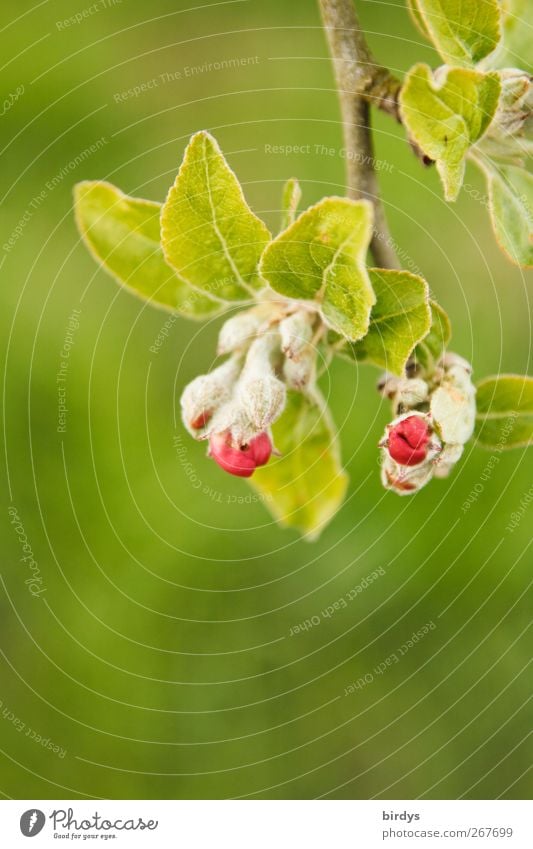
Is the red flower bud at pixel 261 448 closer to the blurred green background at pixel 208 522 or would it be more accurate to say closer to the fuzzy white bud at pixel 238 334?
the fuzzy white bud at pixel 238 334

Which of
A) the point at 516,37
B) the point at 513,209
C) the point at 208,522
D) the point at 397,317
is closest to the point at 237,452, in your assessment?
the point at 397,317

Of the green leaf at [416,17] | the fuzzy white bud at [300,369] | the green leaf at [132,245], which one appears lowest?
the fuzzy white bud at [300,369]

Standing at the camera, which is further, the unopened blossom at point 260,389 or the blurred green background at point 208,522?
the blurred green background at point 208,522

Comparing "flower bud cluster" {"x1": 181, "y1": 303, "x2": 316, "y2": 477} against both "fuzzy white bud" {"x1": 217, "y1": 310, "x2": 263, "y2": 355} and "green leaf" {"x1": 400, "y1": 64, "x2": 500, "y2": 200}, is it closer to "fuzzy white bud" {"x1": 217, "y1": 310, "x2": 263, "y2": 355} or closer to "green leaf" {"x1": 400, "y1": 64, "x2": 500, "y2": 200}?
"fuzzy white bud" {"x1": 217, "y1": 310, "x2": 263, "y2": 355}

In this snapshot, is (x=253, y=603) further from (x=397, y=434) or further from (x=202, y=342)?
(x=397, y=434)

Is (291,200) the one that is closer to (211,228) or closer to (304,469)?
(211,228)

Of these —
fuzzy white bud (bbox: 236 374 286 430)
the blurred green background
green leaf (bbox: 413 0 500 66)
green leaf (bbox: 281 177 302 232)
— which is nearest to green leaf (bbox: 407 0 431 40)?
green leaf (bbox: 413 0 500 66)

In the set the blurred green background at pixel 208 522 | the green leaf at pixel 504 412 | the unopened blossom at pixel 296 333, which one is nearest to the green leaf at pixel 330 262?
the unopened blossom at pixel 296 333
